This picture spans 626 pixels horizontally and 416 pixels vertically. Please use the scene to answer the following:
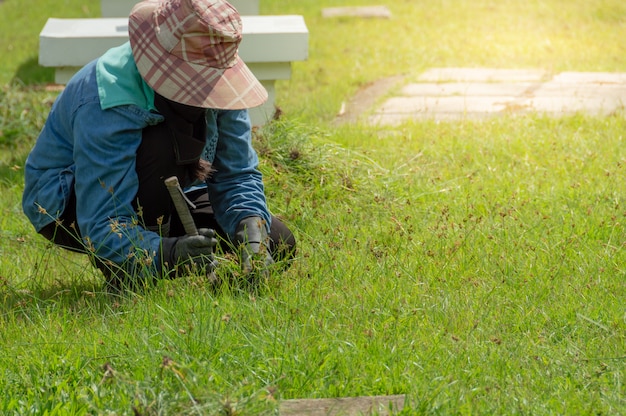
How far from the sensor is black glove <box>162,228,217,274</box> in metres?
2.76

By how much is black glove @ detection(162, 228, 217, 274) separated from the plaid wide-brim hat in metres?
0.42

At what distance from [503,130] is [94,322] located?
2851 millimetres

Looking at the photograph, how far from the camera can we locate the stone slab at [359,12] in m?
8.36

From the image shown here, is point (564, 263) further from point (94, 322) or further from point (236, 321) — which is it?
point (94, 322)

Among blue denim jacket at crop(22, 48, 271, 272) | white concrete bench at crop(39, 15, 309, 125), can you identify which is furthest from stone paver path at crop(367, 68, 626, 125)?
blue denim jacket at crop(22, 48, 271, 272)

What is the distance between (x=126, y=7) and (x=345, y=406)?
4.72 meters

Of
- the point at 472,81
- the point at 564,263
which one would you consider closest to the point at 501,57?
the point at 472,81

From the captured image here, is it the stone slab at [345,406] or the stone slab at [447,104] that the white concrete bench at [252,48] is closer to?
the stone slab at [447,104]

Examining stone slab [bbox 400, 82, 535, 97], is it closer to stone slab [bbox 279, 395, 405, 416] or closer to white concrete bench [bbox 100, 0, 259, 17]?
white concrete bench [bbox 100, 0, 259, 17]

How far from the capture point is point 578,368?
2465 millimetres

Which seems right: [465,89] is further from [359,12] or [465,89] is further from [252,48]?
[359,12]

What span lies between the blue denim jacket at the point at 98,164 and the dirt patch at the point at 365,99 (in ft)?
7.40

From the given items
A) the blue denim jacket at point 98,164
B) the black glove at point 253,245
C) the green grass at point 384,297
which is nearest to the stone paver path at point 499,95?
the green grass at point 384,297

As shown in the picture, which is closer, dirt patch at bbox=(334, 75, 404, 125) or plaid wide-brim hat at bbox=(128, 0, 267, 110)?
plaid wide-brim hat at bbox=(128, 0, 267, 110)
